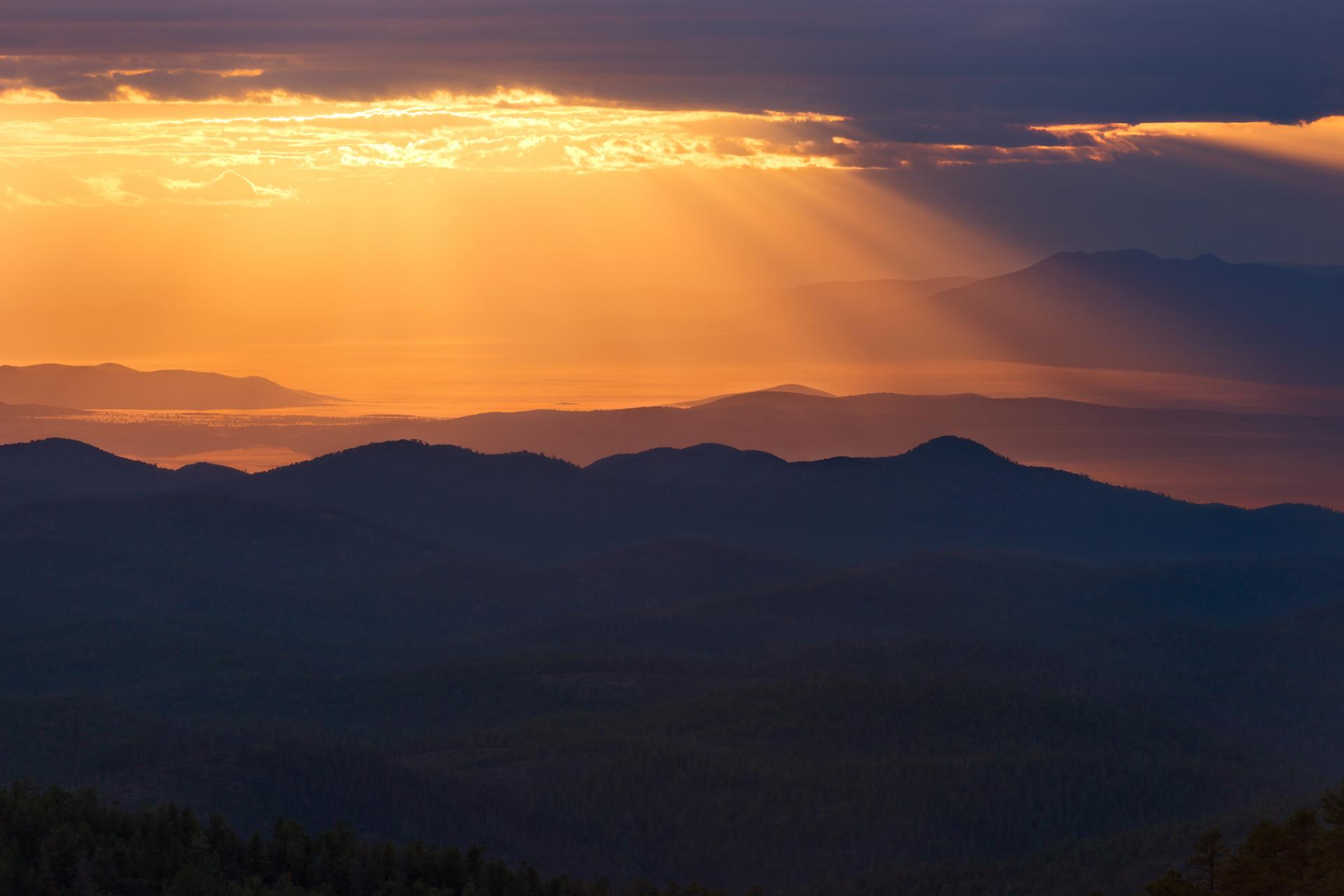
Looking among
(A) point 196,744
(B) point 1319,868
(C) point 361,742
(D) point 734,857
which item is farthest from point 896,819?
(B) point 1319,868

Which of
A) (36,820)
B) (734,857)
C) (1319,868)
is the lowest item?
(734,857)

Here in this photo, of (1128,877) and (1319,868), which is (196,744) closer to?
(1128,877)

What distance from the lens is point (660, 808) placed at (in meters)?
187

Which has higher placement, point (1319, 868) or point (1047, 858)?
point (1319, 868)

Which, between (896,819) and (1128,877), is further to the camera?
(896,819)

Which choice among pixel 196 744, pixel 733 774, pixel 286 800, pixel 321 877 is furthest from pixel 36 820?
pixel 733 774

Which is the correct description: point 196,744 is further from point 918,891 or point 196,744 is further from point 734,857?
point 918,891

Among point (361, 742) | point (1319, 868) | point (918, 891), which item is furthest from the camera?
point (361, 742)

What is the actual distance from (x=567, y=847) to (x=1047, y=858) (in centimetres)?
5041

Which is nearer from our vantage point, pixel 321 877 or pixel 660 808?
pixel 321 877

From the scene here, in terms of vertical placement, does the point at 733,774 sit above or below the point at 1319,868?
below

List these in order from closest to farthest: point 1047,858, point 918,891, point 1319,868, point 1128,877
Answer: point 1319,868 → point 1128,877 → point 918,891 → point 1047,858

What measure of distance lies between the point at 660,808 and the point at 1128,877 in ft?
198

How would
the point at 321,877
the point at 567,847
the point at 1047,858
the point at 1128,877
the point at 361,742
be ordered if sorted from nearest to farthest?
the point at 321,877
the point at 1128,877
the point at 1047,858
the point at 567,847
the point at 361,742
